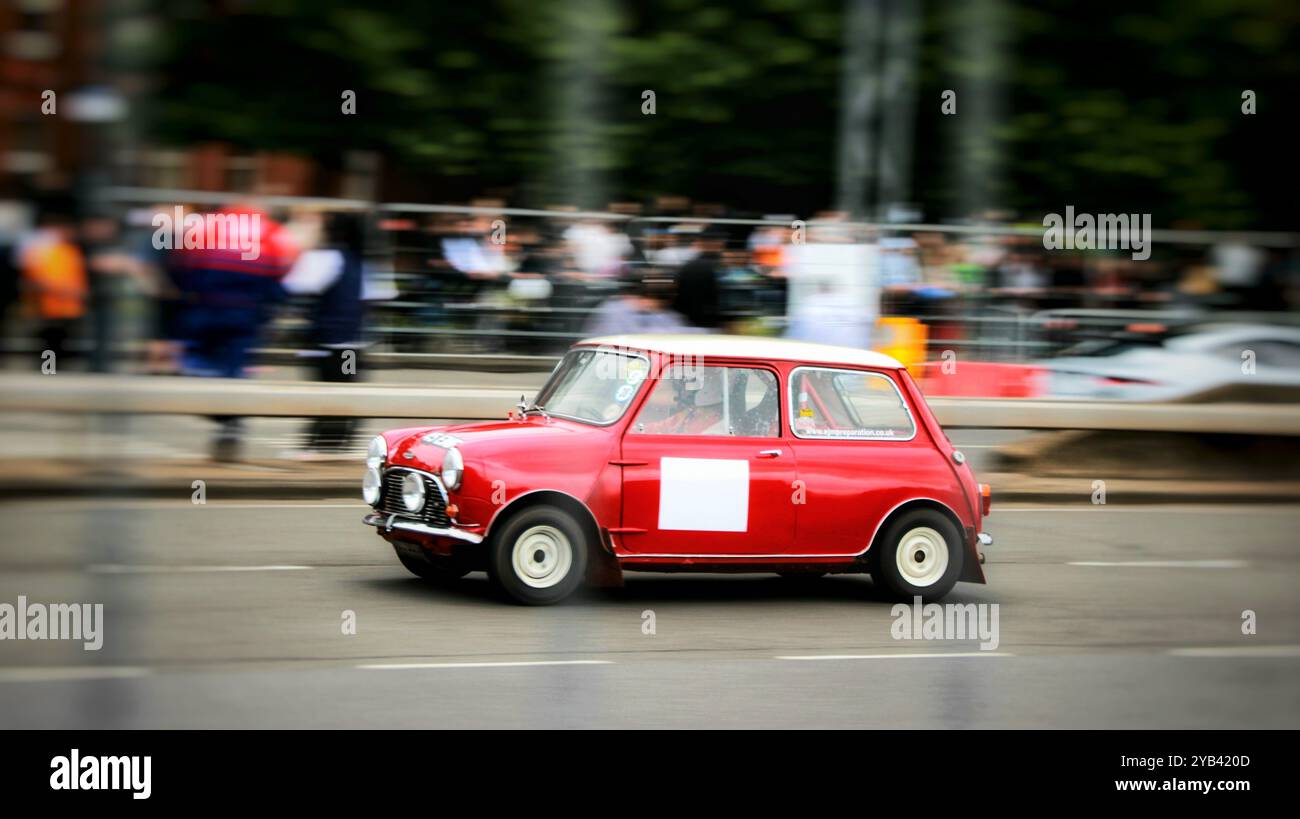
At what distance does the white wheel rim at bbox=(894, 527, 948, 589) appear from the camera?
384 inches

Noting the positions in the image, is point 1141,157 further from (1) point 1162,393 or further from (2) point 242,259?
(2) point 242,259

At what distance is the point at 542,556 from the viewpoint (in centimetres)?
909

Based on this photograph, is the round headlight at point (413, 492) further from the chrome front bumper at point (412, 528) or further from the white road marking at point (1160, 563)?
the white road marking at point (1160, 563)

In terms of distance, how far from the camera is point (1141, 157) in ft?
82.9

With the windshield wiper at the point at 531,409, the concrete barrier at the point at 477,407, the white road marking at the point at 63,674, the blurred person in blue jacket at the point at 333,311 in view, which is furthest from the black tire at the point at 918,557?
the blurred person in blue jacket at the point at 333,311

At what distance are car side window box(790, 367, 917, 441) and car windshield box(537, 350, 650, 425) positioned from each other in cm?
91

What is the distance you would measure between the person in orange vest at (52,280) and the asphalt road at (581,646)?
1.63 m

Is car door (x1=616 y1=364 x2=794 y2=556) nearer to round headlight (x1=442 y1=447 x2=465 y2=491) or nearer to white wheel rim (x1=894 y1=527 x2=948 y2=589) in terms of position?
white wheel rim (x1=894 y1=527 x2=948 y2=589)

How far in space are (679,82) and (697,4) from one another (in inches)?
44.7

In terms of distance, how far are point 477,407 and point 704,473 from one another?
4.64m

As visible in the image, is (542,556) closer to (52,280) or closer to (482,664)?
(482,664)

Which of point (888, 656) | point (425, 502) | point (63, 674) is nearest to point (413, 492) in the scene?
point (425, 502)

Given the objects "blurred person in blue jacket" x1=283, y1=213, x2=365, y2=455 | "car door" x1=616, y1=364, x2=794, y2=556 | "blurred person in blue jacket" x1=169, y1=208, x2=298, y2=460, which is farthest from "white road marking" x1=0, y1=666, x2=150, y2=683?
"blurred person in blue jacket" x1=283, y1=213, x2=365, y2=455
